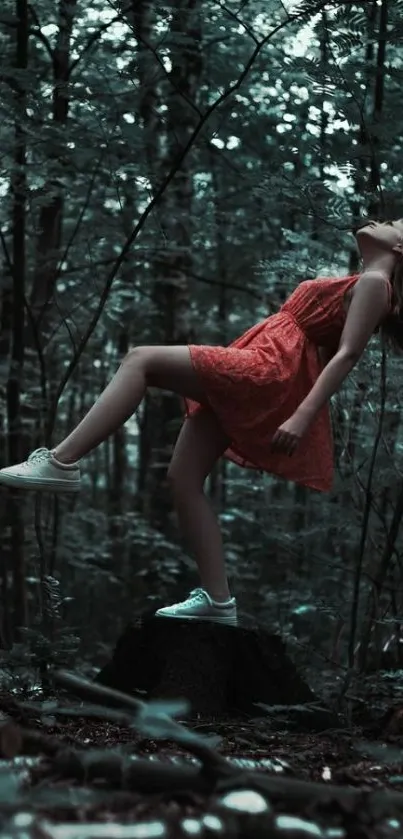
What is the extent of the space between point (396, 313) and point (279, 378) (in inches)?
21.6

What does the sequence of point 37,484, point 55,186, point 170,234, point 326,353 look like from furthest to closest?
point 170,234
point 55,186
point 326,353
point 37,484

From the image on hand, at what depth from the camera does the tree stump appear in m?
3.84

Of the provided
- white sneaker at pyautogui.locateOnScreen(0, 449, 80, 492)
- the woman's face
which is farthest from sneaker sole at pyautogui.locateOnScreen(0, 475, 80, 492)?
the woman's face

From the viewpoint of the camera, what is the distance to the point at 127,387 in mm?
3488

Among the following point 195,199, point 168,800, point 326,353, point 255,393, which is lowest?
point 168,800

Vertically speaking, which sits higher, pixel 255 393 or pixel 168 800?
A: pixel 255 393

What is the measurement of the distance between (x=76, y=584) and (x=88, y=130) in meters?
6.86

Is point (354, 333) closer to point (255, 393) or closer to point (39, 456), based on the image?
point (255, 393)

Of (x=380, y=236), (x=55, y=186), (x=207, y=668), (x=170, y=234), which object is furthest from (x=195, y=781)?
(x=170, y=234)

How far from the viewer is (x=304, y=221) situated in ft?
26.0

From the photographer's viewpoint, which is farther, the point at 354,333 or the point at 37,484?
the point at 354,333

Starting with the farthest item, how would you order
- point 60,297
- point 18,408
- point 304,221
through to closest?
1. point 304,221
2. point 60,297
3. point 18,408

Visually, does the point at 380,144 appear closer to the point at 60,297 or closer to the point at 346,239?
the point at 346,239

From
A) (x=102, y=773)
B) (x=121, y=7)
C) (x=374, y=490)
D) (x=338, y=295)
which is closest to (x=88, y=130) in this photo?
(x=121, y=7)
